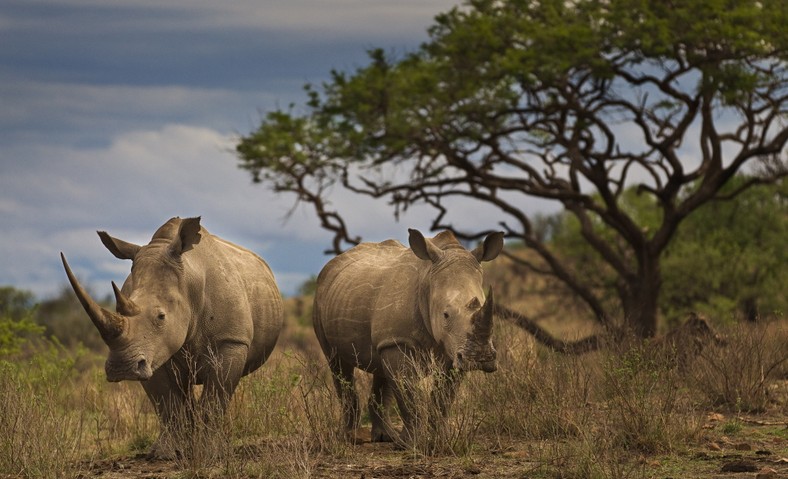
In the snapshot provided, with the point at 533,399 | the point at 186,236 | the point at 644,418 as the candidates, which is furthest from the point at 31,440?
the point at 644,418

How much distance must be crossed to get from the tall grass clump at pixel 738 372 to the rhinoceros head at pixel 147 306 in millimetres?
4976

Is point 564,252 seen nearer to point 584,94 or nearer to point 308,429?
point 584,94

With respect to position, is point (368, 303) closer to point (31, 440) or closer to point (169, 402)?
point (169, 402)

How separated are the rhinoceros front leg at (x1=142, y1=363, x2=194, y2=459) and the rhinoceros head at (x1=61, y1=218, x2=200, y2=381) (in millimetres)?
628

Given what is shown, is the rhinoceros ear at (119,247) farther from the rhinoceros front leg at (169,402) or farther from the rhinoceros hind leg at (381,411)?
the rhinoceros hind leg at (381,411)

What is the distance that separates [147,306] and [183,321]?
13.1 inches

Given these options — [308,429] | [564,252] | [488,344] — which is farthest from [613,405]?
[564,252]

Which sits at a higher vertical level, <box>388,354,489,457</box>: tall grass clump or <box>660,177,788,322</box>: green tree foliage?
<box>660,177,788,322</box>: green tree foliage

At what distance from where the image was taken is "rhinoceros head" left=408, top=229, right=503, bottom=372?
24.7 ft

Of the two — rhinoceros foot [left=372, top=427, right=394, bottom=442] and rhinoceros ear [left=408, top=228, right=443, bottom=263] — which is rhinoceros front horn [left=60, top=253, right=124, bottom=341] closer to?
rhinoceros ear [left=408, top=228, right=443, bottom=263]

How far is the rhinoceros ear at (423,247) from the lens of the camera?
845 cm

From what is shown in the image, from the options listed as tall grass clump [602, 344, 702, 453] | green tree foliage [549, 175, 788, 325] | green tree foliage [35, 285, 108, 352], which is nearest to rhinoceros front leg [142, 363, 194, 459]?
tall grass clump [602, 344, 702, 453]

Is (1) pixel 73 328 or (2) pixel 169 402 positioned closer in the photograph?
(2) pixel 169 402

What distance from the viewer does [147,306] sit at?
7586mm
